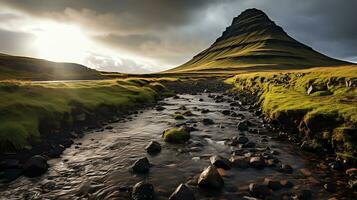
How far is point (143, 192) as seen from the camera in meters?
20.6

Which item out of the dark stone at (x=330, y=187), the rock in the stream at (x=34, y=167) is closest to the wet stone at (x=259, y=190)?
Result: the dark stone at (x=330, y=187)

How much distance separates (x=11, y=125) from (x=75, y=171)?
11.2m

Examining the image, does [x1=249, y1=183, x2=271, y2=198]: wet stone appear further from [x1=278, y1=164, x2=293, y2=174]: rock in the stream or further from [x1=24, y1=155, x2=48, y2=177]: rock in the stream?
[x1=24, y1=155, x2=48, y2=177]: rock in the stream

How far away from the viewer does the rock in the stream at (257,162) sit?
86.9ft

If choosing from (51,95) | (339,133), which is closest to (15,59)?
(51,95)

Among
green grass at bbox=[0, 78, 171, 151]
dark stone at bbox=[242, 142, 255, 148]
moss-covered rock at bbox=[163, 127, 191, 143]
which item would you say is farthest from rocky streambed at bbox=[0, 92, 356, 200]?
green grass at bbox=[0, 78, 171, 151]

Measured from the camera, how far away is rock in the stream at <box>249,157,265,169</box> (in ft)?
86.9

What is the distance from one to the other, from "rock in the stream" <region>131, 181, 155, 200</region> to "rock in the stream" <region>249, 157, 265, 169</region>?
33.4 feet

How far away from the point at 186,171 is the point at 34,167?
12.7m

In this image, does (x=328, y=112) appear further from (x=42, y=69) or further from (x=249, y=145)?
(x=42, y=69)

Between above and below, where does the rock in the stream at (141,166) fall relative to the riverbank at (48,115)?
below

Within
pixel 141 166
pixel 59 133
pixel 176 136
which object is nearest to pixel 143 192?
pixel 141 166

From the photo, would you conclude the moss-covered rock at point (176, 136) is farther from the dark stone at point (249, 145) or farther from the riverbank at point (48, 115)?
the riverbank at point (48, 115)

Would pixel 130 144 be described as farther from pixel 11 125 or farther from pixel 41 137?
pixel 11 125
